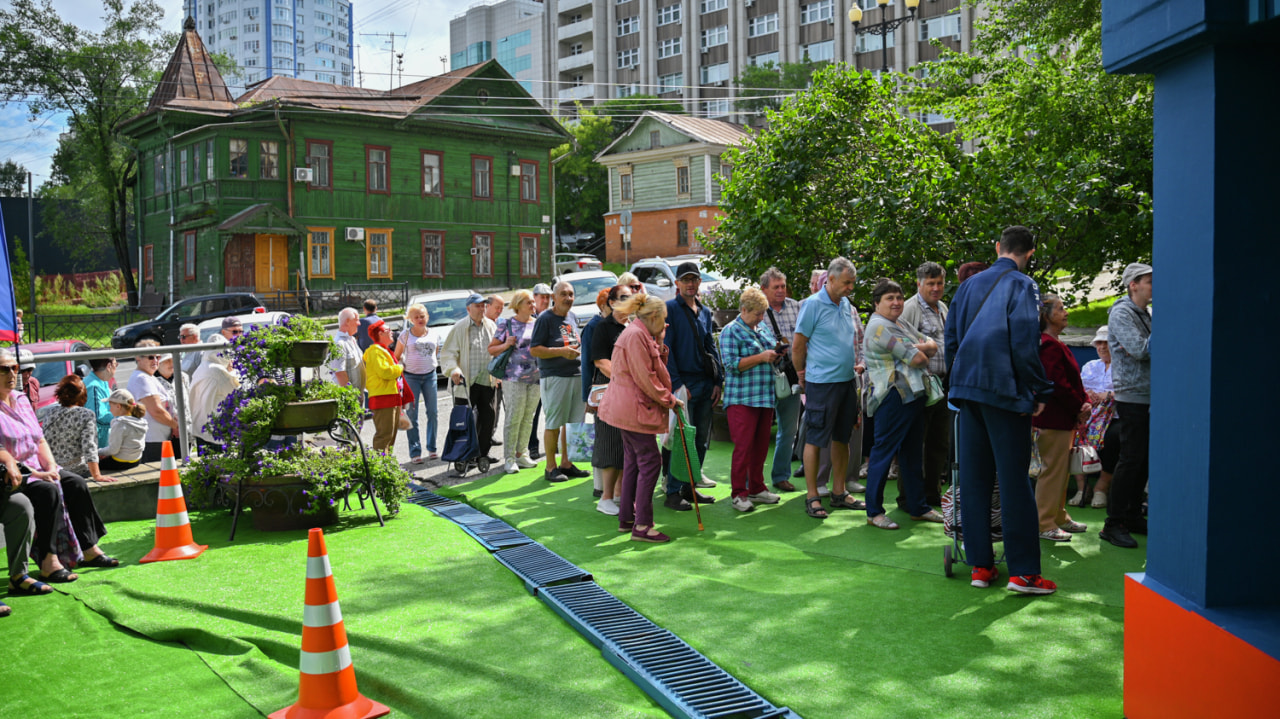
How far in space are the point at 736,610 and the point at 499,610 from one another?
4.52 feet

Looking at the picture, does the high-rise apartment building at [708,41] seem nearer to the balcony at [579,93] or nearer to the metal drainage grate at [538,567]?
the balcony at [579,93]

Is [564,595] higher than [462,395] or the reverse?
the reverse

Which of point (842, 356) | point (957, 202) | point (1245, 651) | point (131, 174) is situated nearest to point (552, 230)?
point (131, 174)

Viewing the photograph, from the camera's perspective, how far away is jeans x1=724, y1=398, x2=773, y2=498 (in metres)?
8.27

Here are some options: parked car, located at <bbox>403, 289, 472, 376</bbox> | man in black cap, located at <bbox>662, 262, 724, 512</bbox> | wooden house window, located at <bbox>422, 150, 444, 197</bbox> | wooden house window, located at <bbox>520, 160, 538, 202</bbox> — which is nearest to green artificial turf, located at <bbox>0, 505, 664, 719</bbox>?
man in black cap, located at <bbox>662, 262, 724, 512</bbox>

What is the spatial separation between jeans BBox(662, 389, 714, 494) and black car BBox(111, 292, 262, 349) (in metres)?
20.4

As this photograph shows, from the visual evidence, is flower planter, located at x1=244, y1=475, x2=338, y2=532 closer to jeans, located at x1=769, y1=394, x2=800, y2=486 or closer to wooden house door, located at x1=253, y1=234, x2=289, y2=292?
jeans, located at x1=769, y1=394, x2=800, y2=486

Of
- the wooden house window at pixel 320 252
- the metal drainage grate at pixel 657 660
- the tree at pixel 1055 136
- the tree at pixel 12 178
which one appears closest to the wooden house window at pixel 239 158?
the wooden house window at pixel 320 252

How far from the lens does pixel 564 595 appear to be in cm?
604

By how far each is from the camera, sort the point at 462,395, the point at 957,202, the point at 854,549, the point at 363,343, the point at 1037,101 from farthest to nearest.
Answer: the point at 1037,101 < the point at 363,343 < the point at 957,202 < the point at 462,395 < the point at 854,549

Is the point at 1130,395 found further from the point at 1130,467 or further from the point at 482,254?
the point at 482,254

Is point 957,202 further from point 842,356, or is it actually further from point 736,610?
point 736,610

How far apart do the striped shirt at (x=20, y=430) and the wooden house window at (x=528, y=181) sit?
116 ft

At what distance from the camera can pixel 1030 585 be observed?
226 inches
